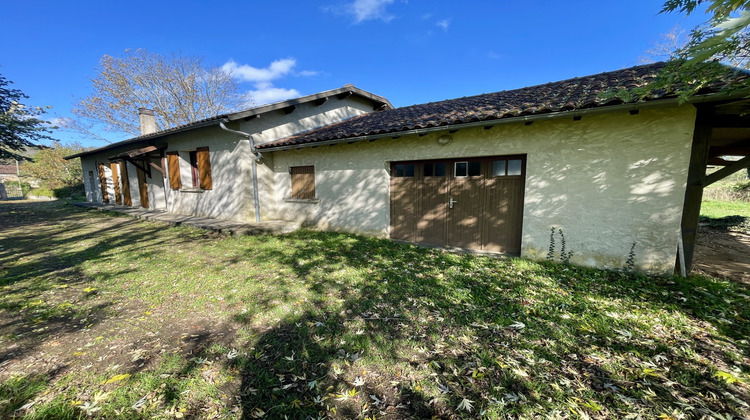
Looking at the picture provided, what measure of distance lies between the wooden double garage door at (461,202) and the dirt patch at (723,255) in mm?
3047

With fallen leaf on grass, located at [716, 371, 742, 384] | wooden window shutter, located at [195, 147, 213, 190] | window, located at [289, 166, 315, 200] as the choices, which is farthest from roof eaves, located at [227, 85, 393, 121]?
fallen leaf on grass, located at [716, 371, 742, 384]

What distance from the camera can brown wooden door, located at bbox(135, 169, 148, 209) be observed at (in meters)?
12.5

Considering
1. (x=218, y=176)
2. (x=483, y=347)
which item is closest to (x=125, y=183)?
(x=218, y=176)

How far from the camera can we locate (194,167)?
10320 millimetres

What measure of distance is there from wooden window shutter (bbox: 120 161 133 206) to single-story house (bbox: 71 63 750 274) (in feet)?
19.5

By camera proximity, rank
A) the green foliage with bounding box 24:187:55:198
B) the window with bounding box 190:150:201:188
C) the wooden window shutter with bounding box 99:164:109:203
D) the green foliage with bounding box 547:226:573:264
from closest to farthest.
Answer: the green foliage with bounding box 547:226:573:264
the window with bounding box 190:150:201:188
the wooden window shutter with bounding box 99:164:109:203
the green foliage with bounding box 24:187:55:198

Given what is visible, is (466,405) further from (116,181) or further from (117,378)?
(116,181)

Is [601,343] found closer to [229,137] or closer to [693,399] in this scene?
[693,399]

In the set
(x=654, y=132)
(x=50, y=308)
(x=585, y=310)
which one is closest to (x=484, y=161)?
(x=654, y=132)

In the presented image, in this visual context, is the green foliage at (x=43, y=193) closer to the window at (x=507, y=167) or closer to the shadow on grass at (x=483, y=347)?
the shadow on grass at (x=483, y=347)

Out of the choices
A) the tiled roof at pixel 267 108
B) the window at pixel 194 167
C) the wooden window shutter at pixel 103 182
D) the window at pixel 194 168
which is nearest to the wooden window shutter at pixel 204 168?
the window at pixel 194 167

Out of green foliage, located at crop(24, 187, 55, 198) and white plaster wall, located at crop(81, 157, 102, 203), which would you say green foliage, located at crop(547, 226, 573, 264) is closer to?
white plaster wall, located at crop(81, 157, 102, 203)

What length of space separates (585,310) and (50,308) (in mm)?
6563

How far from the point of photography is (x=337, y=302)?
3.53 meters
